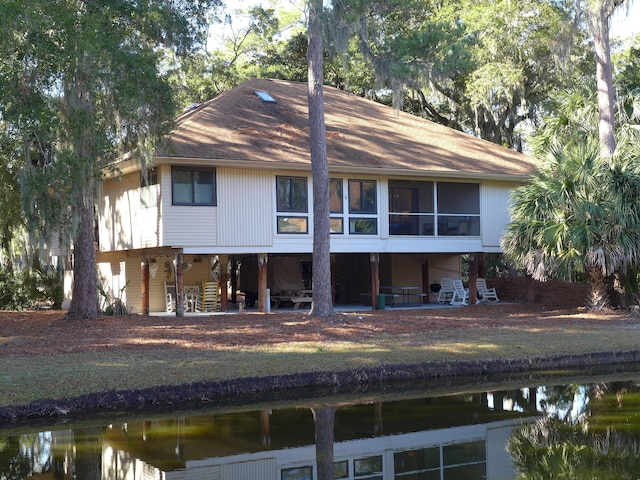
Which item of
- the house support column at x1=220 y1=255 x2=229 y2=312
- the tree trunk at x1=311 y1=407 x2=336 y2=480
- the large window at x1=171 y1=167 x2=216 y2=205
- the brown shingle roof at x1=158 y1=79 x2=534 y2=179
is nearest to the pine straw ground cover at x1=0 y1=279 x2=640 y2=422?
the tree trunk at x1=311 y1=407 x2=336 y2=480

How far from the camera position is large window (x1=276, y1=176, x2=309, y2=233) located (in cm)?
2222

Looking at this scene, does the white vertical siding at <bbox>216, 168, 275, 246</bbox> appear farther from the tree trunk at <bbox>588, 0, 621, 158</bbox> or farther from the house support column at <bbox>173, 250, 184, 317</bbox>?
the tree trunk at <bbox>588, 0, 621, 158</bbox>

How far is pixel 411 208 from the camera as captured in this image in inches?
1032

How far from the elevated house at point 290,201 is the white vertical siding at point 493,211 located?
0.04 m

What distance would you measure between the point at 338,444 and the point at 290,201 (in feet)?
43.7

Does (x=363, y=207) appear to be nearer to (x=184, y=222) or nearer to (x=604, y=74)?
(x=184, y=222)

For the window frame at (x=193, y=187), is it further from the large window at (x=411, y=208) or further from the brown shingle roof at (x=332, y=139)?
the large window at (x=411, y=208)

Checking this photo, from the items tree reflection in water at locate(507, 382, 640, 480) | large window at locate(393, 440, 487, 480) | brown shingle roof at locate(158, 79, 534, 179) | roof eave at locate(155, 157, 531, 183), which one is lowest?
large window at locate(393, 440, 487, 480)

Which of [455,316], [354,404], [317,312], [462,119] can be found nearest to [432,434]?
[354,404]

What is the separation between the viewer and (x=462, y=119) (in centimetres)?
3716

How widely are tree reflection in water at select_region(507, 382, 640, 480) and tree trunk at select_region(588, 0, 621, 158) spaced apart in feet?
34.5

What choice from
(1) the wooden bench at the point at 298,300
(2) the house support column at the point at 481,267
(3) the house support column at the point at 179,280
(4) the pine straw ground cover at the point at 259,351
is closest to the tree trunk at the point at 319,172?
(4) the pine straw ground cover at the point at 259,351

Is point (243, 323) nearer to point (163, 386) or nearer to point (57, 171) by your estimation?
point (57, 171)

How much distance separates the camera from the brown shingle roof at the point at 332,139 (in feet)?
70.3
